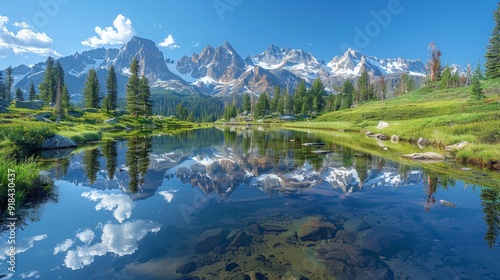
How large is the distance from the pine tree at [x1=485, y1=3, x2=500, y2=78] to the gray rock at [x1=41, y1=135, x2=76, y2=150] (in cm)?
11573

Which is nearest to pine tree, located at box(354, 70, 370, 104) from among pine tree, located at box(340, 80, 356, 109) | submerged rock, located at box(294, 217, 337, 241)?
pine tree, located at box(340, 80, 356, 109)

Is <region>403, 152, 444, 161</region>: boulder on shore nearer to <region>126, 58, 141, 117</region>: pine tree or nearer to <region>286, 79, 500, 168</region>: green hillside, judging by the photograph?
<region>286, 79, 500, 168</region>: green hillside

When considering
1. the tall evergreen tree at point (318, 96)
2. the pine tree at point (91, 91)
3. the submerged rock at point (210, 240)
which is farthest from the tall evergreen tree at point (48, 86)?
the tall evergreen tree at point (318, 96)

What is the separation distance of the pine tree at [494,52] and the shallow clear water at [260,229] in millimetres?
99605

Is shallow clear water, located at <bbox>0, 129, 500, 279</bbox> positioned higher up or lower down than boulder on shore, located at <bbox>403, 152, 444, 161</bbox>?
lower down

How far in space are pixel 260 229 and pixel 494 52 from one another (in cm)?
11531

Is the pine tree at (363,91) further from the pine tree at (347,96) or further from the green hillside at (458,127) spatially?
the green hillside at (458,127)

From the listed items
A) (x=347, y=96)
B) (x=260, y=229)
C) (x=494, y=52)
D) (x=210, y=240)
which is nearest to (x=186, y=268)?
(x=210, y=240)

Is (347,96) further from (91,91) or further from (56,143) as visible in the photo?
(56,143)

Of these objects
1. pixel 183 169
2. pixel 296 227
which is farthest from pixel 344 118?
pixel 296 227

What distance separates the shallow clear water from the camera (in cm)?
622

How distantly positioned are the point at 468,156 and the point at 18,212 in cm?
2815

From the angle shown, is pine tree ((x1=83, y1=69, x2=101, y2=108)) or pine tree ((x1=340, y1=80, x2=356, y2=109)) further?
pine tree ((x1=340, y1=80, x2=356, y2=109))

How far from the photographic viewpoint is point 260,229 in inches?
334
